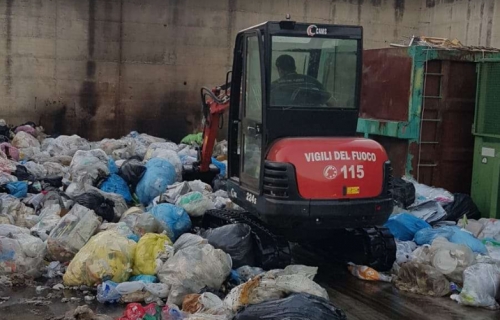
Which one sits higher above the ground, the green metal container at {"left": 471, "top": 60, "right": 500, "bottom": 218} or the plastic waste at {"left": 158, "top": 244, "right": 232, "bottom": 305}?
the green metal container at {"left": 471, "top": 60, "right": 500, "bottom": 218}

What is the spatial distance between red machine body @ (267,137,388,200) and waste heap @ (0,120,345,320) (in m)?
0.77

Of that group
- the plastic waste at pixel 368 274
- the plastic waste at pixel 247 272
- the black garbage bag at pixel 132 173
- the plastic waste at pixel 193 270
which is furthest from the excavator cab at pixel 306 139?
the black garbage bag at pixel 132 173

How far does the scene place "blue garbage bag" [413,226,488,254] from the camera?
6965mm

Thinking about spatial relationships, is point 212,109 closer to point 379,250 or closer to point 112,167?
point 112,167

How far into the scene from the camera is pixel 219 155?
12.6 metres

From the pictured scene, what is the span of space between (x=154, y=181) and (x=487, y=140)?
455cm

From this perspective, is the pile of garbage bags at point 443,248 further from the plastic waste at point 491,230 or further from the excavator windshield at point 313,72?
the excavator windshield at point 313,72

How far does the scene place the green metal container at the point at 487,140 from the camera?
27.4ft

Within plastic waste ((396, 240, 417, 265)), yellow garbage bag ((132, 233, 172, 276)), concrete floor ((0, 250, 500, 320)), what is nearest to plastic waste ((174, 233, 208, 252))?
yellow garbage bag ((132, 233, 172, 276))

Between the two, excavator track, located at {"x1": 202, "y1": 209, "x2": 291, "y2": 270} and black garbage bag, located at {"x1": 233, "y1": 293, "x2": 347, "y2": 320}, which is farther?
excavator track, located at {"x1": 202, "y1": 209, "x2": 291, "y2": 270}

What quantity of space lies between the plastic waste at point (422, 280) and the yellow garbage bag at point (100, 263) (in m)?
2.68

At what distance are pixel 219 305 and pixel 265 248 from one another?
1.30 m

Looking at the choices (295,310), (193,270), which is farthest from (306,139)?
(295,310)

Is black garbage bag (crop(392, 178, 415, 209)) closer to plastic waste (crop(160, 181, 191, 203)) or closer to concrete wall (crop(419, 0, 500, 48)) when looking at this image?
plastic waste (crop(160, 181, 191, 203))
